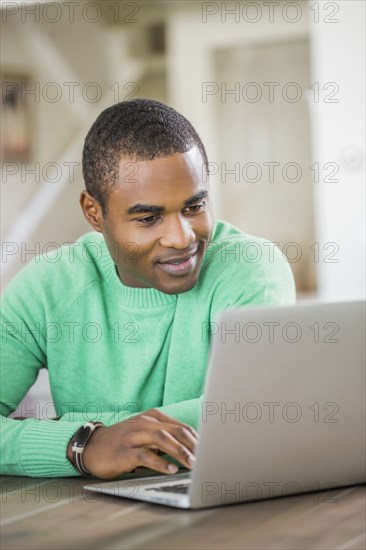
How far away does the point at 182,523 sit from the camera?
0.99 m

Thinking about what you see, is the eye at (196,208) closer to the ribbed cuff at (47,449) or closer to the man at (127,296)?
the man at (127,296)

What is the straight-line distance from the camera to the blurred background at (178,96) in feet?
17.3

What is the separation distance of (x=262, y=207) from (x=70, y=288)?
4095 millimetres

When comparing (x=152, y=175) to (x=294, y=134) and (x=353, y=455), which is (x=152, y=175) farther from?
(x=294, y=134)

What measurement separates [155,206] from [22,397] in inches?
19.0

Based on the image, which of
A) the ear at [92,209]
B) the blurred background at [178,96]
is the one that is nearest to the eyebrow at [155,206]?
the ear at [92,209]

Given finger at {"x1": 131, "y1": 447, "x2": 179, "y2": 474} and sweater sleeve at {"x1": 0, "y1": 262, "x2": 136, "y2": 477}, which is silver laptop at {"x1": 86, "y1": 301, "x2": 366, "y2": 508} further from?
sweater sleeve at {"x1": 0, "y1": 262, "x2": 136, "y2": 477}

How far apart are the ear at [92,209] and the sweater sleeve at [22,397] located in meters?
0.18

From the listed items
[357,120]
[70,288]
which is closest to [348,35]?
[357,120]

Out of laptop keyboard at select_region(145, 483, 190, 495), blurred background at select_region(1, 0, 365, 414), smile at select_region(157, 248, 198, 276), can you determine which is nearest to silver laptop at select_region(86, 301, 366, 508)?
laptop keyboard at select_region(145, 483, 190, 495)

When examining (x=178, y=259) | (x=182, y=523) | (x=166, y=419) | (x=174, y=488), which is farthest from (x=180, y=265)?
(x=182, y=523)

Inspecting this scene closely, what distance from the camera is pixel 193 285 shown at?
1522 mm

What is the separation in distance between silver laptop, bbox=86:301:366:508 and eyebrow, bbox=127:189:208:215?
46 cm

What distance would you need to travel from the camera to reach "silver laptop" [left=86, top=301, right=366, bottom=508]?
1.01 metres
